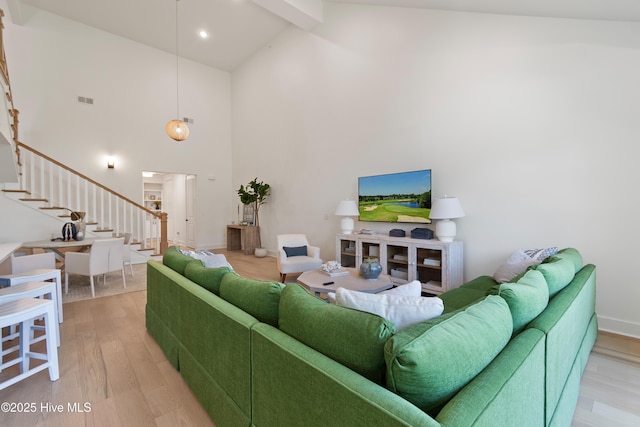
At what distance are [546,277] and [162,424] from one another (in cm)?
249

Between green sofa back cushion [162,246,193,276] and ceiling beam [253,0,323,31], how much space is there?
4.61 metres

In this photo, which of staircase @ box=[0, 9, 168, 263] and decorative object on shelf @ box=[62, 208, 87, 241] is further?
staircase @ box=[0, 9, 168, 263]

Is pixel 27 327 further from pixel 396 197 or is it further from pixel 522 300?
pixel 396 197

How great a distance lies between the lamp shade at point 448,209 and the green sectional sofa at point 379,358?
5.50 ft

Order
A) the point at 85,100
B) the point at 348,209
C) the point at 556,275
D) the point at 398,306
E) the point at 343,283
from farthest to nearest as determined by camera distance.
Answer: the point at 85,100, the point at 348,209, the point at 343,283, the point at 556,275, the point at 398,306

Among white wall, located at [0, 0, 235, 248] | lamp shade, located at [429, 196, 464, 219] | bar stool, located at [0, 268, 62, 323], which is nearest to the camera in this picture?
bar stool, located at [0, 268, 62, 323]

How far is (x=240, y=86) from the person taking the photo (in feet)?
26.8

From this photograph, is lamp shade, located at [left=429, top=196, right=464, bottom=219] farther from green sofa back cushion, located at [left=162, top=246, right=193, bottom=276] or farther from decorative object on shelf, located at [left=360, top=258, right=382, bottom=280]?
green sofa back cushion, located at [left=162, top=246, right=193, bottom=276]

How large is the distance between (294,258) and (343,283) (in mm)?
1704

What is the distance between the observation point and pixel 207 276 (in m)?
1.94

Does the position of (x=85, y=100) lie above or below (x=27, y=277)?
above

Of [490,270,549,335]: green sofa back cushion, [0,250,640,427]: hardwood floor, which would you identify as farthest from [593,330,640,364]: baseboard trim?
[490,270,549,335]: green sofa back cushion

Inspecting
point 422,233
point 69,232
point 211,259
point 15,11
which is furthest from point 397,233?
point 15,11

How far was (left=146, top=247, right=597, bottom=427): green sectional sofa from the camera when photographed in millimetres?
813
